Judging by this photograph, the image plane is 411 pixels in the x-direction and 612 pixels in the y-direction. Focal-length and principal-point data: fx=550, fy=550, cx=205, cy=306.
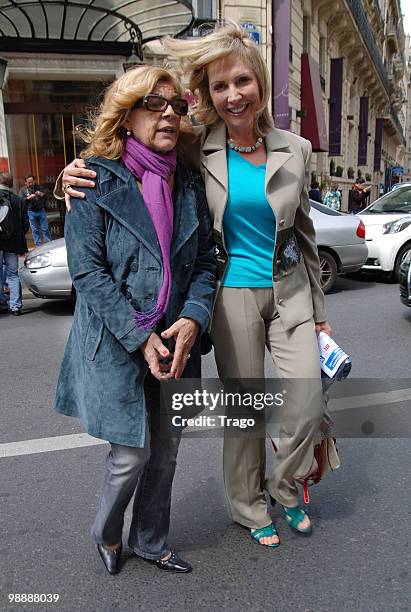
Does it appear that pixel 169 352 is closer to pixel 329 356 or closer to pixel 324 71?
pixel 329 356

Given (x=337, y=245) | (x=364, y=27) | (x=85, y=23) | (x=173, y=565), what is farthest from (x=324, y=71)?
(x=173, y=565)

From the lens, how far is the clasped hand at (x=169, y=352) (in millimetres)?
1813

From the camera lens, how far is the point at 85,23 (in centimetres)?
→ 1186

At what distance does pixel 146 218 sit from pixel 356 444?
214 centimetres

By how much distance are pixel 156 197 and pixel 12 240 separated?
19.6 ft

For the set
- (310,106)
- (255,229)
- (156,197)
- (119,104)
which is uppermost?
(310,106)

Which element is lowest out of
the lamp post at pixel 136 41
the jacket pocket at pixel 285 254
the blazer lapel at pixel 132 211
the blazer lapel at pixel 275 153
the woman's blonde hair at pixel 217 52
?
the jacket pocket at pixel 285 254

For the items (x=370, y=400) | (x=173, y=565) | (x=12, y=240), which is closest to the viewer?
(x=173, y=565)

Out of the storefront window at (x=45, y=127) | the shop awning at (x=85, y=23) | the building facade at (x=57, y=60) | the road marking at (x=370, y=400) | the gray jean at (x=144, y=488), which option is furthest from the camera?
the storefront window at (x=45, y=127)

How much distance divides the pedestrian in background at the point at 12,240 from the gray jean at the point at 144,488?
5470 mm

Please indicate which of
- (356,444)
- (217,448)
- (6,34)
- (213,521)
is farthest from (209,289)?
(6,34)

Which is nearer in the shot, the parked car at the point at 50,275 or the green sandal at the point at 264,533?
the green sandal at the point at 264,533

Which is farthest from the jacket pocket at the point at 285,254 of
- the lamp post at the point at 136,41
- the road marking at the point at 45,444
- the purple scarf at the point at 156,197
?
the lamp post at the point at 136,41

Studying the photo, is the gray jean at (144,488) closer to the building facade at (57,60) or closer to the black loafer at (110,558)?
the black loafer at (110,558)
